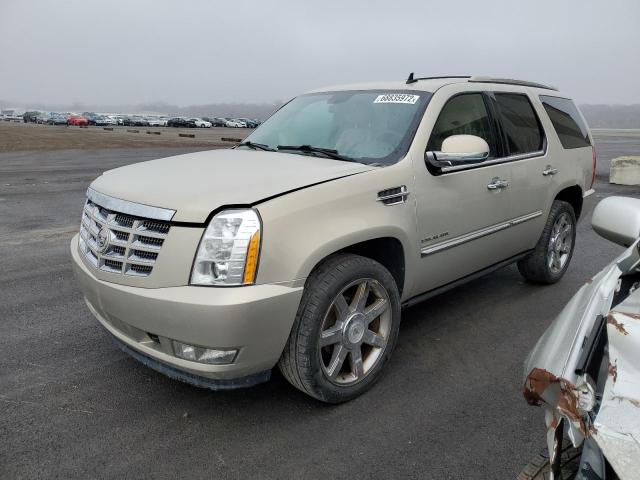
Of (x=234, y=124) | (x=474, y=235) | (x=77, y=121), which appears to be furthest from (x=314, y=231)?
(x=234, y=124)

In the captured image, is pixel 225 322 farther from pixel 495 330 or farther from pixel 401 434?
pixel 495 330

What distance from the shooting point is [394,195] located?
124 inches

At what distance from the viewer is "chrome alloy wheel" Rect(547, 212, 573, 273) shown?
498cm

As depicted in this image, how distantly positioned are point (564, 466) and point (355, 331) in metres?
1.59

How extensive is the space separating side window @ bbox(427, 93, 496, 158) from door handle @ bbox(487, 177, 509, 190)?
0.20 m

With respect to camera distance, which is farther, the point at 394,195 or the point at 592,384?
the point at 394,195

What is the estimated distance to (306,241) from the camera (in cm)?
265

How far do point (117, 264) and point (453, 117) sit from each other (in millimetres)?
2459

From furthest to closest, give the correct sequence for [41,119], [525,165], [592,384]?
[41,119] < [525,165] < [592,384]

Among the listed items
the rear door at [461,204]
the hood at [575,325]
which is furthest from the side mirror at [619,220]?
the rear door at [461,204]

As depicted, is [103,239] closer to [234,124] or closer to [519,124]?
[519,124]

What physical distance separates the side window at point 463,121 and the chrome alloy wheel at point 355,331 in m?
1.08

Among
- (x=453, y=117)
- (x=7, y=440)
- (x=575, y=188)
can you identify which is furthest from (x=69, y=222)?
(x=575, y=188)

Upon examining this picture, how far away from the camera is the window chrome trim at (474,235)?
346 cm
